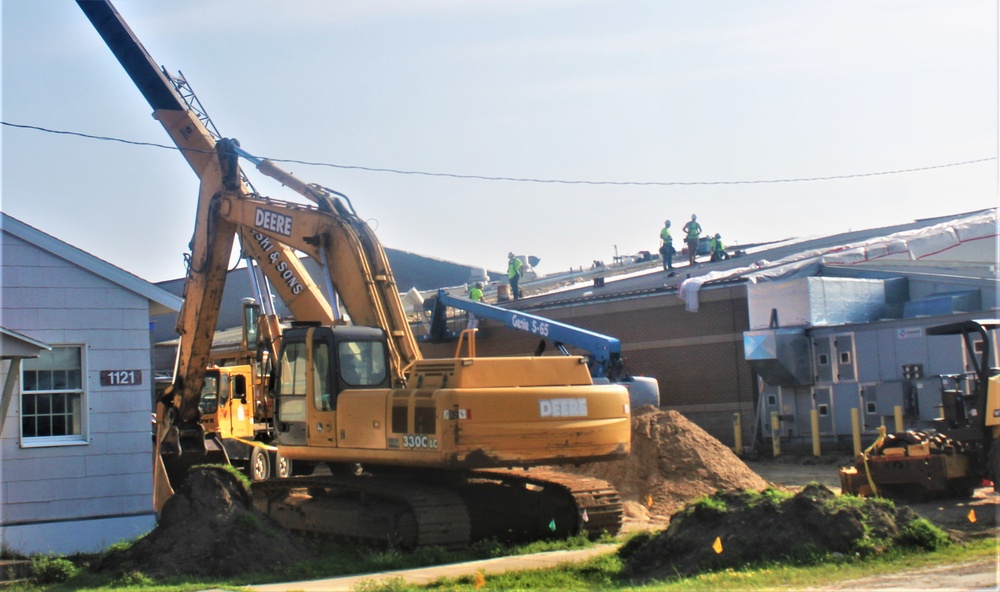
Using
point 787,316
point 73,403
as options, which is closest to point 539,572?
point 73,403

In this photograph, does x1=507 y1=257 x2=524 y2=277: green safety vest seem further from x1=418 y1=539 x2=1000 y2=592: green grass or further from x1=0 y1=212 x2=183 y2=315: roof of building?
x1=418 y1=539 x2=1000 y2=592: green grass

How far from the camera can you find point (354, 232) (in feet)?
49.6

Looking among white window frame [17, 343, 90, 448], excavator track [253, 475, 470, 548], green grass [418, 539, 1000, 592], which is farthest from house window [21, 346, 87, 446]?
green grass [418, 539, 1000, 592]

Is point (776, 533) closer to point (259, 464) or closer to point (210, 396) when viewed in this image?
point (259, 464)

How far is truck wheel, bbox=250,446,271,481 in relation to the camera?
21891mm

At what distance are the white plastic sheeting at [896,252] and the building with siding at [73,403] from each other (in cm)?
1663

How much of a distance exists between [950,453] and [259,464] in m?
12.9

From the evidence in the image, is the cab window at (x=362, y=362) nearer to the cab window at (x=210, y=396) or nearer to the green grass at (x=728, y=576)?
the green grass at (x=728, y=576)

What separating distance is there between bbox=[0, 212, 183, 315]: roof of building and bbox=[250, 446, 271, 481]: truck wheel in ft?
17.4

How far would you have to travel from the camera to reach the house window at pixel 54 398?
15.7 meters

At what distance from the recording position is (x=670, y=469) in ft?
64.1

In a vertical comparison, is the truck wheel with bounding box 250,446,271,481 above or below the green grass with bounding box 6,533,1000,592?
above

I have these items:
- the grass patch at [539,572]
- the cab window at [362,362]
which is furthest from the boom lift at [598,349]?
the grass patch at [539,572]

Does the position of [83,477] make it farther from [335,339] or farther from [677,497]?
[677,497]
